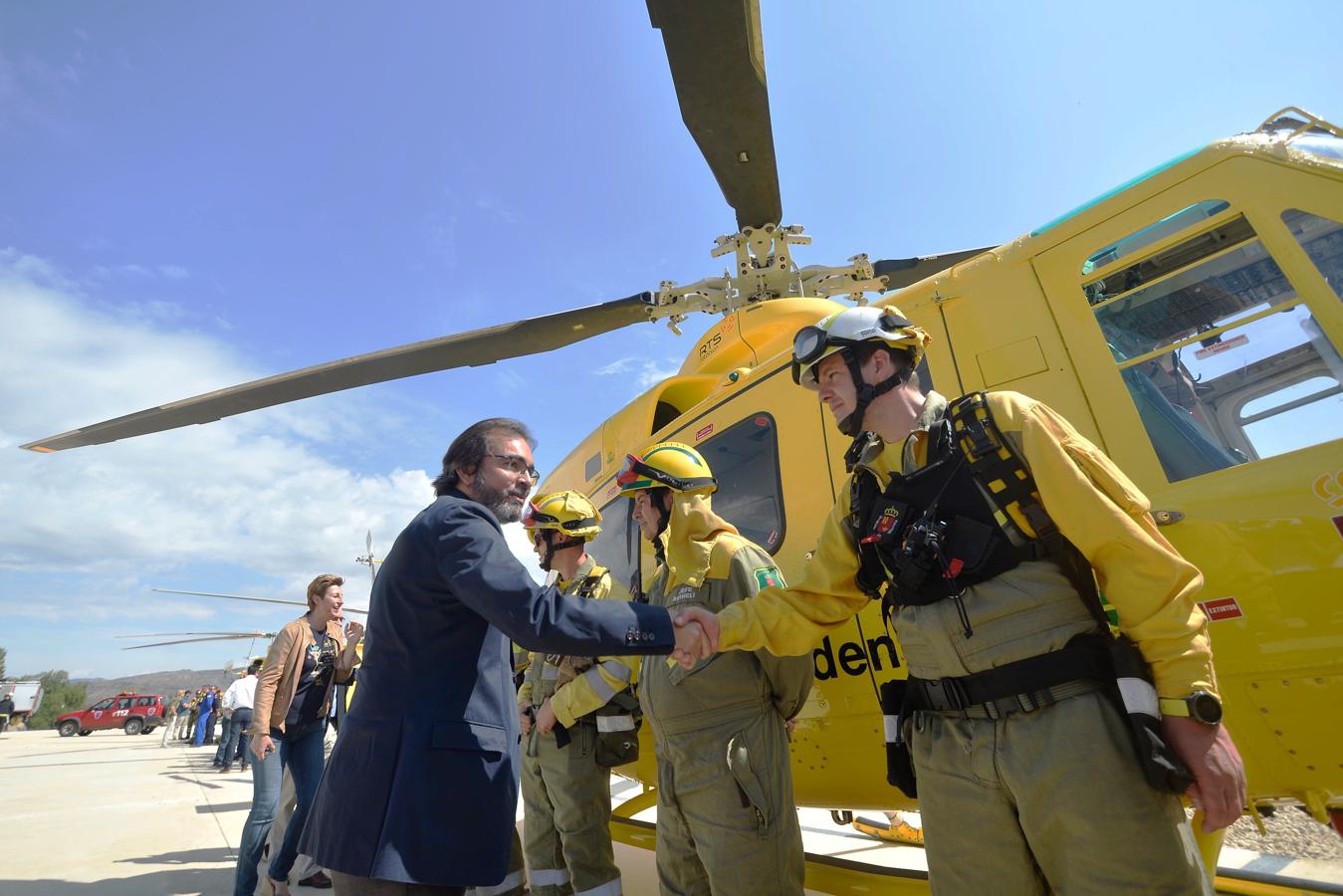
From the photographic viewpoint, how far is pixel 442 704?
1.97m

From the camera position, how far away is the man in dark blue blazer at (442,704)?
1828 mm

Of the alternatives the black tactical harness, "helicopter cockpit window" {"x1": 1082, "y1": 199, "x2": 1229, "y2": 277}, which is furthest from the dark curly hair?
"helicopter cockpit window" {"x1": 1082, "y1": 199, "x2": 1229, "y2": 277}

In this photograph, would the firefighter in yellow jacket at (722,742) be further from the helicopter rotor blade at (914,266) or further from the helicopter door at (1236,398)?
the helicopter rotor blade at (914,266)

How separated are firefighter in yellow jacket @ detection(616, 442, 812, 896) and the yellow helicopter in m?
0.40

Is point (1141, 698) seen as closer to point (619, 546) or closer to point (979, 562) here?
point (979, 562)

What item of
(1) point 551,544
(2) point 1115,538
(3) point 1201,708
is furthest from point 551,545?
(3) point 1201,708

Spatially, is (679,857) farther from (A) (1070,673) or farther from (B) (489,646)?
(A) (1070,673)

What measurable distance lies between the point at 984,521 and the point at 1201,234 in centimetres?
138

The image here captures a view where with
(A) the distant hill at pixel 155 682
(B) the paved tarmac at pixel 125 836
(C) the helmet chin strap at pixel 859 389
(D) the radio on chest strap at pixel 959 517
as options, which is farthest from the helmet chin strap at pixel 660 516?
(A) the distant hill at pixel 155 682

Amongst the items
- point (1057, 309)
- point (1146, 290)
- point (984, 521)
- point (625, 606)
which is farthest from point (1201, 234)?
point (625, 606)

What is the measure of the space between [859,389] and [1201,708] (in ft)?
3.79

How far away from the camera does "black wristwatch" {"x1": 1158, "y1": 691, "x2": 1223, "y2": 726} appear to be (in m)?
1.39

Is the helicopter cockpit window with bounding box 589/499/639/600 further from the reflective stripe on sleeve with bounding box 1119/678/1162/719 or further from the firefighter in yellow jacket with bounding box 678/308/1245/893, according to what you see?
the reflective stripe on sleeve with bounding box 1119/678/1162/719

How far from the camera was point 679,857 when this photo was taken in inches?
104
